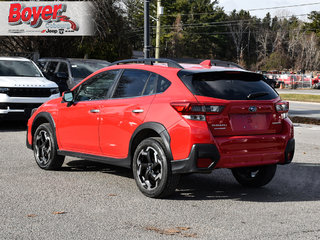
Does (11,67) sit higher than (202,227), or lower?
higher

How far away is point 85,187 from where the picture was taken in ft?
23.1

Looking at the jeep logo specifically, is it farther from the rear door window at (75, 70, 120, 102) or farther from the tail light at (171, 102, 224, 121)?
the rear door window at (75, 70, 120, 102)

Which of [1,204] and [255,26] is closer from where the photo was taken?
[1,204]

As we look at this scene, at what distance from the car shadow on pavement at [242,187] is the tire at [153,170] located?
0.87ft

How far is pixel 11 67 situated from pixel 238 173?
9331 millimetres

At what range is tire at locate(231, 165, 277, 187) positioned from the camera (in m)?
7.12

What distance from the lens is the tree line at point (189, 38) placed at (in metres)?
35.9

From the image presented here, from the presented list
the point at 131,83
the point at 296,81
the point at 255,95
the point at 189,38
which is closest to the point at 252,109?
the point at 255,95

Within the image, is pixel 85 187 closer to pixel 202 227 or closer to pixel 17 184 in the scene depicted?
pixel 17 184

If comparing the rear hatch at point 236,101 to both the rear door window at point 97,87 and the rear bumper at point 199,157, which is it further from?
the rear door window at point 97,87

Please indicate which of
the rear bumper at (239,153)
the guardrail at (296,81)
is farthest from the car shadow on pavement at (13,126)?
the guardrail at (296,81)

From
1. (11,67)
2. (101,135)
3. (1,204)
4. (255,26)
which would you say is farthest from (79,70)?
(255,26)

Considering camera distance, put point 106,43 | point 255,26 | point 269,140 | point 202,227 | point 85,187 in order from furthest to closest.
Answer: point 255,26 → point 106,43 → point 85,187 → point 269,140 → point 202,227

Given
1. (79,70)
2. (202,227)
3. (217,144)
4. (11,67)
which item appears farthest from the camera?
(79,70)
